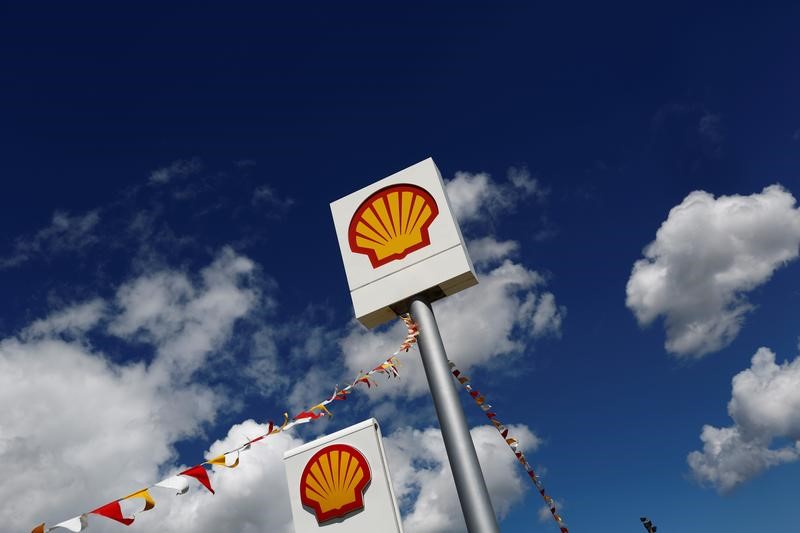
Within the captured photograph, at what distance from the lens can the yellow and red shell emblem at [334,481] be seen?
7.02m

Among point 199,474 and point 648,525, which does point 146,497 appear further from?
point 648,525

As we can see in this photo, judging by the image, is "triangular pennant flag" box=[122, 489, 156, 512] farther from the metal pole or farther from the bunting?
the bunting

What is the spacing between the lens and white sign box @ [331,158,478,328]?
22.2 ft

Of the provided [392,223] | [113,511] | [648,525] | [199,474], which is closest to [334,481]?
[199,474]

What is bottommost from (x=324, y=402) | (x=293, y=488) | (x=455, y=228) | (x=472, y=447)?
(x=472, y=447)

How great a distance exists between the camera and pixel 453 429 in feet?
19.7

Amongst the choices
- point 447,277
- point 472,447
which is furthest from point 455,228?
point 472,447

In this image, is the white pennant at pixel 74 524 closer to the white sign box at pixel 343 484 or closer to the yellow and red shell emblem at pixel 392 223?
the white sign box at pixel 343 484

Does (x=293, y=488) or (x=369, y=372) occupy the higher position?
(x=369, y=372)

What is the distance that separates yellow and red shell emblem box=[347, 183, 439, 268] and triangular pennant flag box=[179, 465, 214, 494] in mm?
3342

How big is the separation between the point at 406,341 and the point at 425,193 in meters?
1.99

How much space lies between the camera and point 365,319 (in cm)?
701

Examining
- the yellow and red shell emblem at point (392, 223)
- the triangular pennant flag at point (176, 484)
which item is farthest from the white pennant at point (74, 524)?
the yellow and red shell emblem at point (392, 223)

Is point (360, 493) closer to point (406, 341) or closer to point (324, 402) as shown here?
point (324, 402)
